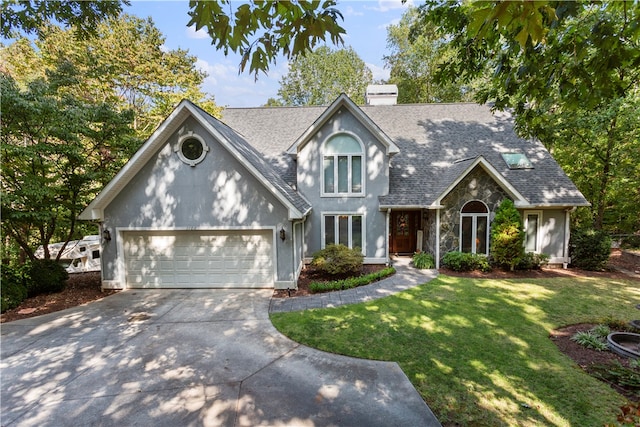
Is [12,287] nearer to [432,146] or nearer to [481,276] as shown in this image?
[481,276]

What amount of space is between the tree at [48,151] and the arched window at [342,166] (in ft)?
25.1

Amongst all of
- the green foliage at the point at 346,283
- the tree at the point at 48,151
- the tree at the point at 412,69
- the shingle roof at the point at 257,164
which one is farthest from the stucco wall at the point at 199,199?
the tree at the point at 412,69

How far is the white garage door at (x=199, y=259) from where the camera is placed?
1004cm

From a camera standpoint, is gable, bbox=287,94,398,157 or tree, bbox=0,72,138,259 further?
gable, bbox=287,94,398,157

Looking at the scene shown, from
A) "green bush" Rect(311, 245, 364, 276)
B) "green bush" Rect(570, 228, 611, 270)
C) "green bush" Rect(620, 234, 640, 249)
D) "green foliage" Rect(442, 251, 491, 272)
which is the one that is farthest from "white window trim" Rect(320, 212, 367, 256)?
"green bush" Rect(620, 234, 640, 249)

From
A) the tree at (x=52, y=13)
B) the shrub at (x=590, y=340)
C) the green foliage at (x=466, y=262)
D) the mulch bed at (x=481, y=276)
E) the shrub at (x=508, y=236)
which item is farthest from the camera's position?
the green foliage at (x=466, y=262)

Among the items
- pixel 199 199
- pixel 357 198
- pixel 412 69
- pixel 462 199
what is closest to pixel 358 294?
pixel 357 198

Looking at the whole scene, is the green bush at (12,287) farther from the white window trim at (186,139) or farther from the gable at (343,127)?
the gable at (343,127)

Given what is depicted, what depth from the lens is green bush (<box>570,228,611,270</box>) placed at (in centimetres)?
1185

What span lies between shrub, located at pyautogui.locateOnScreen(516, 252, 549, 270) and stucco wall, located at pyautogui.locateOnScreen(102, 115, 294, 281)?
9.37 metres

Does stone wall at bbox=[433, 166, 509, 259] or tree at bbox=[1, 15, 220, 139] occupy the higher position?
tree at bbox=[1, 15, 220, 139]

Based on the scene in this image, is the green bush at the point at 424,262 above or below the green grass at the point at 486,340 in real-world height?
above

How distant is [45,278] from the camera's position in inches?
370

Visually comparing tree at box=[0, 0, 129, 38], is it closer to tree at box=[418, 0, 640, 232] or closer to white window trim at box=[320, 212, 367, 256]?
tree at box=[418, 0, 640, 232]
